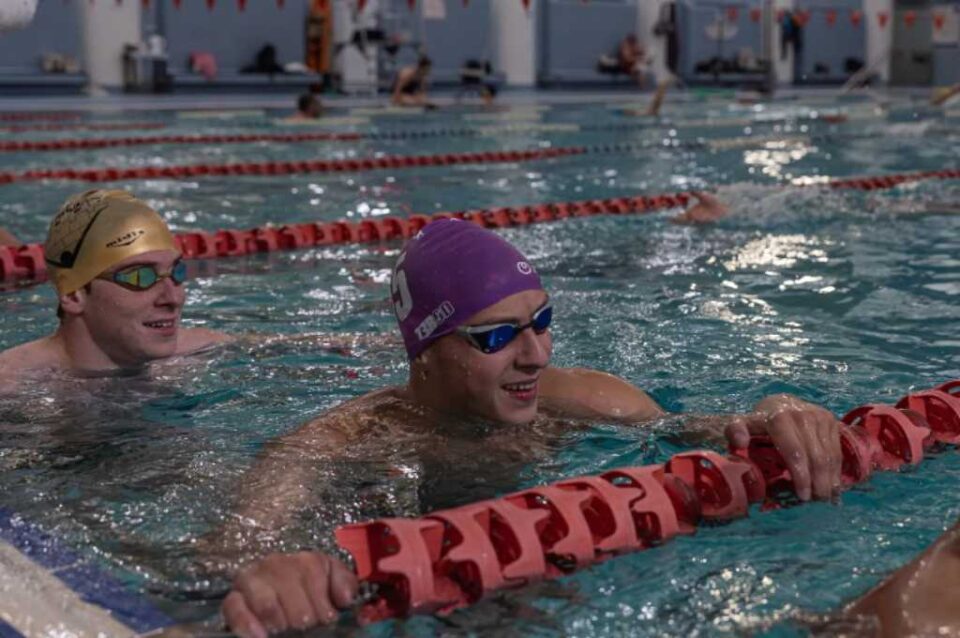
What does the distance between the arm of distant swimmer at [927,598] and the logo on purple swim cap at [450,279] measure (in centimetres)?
125

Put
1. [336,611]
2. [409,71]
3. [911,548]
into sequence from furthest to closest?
[409,71], [911,548], [336,611]

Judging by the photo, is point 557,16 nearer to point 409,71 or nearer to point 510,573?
point 409,71

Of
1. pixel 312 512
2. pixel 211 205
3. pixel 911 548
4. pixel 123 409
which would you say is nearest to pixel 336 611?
pixel 312 512

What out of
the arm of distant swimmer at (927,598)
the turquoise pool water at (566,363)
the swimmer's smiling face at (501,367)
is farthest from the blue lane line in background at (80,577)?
the arm of distant swimmer at (927,598)

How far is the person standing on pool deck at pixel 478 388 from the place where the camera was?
270cm

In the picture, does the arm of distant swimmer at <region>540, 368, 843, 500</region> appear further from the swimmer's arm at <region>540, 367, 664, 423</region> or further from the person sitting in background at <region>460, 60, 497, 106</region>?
the person sitting in background at <region>460, 60, 497, 106</region>

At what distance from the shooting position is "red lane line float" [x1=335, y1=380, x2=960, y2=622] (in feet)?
7.40

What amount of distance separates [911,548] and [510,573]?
2.94 ft

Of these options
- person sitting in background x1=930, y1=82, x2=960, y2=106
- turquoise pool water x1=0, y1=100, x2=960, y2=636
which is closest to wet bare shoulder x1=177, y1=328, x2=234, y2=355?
turquoise pool water x1=0, y1=100, x2=960, y2=636

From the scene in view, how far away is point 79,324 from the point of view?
13.1 feet

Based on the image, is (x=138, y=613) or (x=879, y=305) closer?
(x=138, y=613)

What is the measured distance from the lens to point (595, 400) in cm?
336

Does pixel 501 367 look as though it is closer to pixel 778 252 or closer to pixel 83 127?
pixel 778 252

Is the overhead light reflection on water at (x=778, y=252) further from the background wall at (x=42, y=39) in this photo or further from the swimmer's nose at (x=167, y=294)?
the background wall at (x=42, y=39)
